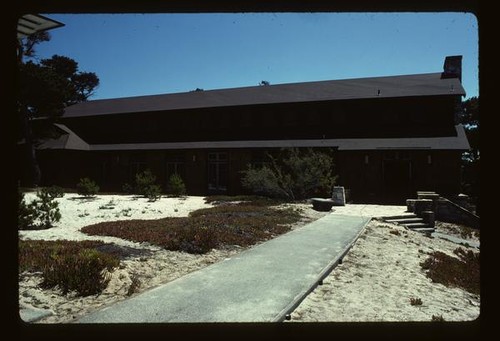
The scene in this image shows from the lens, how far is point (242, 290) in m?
5.43

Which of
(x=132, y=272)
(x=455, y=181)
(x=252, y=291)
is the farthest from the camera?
(x=455, y=181)

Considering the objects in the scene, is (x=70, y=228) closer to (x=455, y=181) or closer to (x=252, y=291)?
(x=252, y=291)

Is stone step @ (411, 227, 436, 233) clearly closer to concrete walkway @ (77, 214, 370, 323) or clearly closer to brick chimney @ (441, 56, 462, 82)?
concrete walkway @ (77, 214, 370, 323)

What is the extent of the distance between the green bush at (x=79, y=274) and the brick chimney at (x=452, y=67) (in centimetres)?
2838

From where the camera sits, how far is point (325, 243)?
9203mm

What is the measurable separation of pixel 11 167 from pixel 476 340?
3.18 m

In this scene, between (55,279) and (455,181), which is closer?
(55,279)

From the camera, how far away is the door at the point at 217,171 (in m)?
26.8

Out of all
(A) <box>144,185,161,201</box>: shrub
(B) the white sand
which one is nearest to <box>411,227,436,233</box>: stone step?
(B) the white sand

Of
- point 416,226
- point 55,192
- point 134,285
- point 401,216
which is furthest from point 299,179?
point 134,285

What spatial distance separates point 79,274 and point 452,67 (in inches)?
1179

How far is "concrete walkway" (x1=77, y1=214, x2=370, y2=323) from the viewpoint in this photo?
4.42m

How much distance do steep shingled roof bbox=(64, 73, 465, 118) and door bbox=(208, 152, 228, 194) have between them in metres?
4.97
